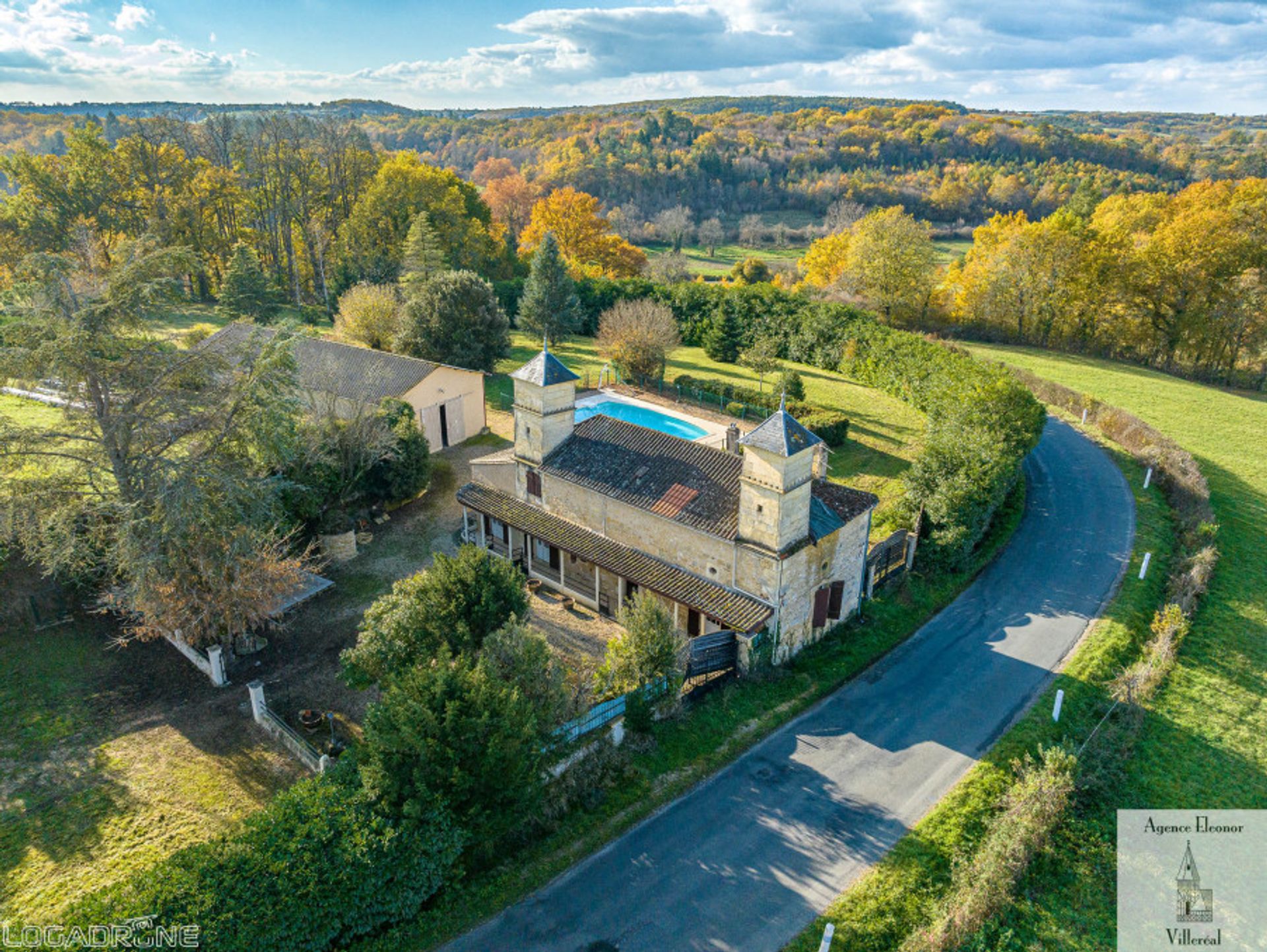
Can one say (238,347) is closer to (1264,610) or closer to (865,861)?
(865,861)

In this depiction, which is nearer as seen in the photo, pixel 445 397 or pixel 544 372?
pixel 544 372

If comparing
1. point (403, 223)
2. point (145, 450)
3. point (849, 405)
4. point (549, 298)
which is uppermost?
point (403, 223)

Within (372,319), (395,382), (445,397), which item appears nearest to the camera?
(395,382)

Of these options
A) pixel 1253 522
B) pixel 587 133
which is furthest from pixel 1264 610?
pixel 587 133

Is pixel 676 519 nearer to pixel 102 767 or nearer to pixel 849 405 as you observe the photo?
pixel 102 767

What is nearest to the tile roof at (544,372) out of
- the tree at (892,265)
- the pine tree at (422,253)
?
the pine tree at (422,253)

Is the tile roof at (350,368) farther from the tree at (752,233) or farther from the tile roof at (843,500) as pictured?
the tree at (752,233)

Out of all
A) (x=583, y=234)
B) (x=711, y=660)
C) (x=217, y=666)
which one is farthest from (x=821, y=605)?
(x=583, y=234)

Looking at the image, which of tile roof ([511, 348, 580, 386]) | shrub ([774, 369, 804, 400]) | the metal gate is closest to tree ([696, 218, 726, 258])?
shrub ([774, 369, 804, 400])
